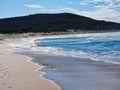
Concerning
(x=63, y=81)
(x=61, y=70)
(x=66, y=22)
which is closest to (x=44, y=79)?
(x=63, y=81)

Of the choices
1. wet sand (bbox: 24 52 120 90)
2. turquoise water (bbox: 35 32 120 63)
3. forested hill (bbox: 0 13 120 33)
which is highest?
wet sand (bbox: 24 52 120 90)

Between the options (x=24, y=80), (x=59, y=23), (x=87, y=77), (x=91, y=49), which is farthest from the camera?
(x=59, y=23)

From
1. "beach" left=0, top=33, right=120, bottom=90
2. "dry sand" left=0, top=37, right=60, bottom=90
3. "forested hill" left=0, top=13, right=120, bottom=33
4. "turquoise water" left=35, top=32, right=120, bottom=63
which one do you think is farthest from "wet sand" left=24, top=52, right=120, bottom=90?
"forested hill" left=0, top=13, right=120, bottom=33

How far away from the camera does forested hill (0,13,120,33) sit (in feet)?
431

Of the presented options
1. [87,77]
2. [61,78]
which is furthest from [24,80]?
[87,77]

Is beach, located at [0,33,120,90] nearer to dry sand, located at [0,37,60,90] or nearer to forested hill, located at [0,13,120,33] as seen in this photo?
dry sand, located at [0,37,60,90]

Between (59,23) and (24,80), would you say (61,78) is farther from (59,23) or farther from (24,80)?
(59,23)

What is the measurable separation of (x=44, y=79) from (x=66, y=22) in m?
127

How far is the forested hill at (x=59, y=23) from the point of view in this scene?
131250 mm

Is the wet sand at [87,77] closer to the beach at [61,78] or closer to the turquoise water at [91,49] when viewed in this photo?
the beach at [61,78]

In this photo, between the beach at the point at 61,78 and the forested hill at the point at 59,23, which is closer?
the beach at the point at 61,78

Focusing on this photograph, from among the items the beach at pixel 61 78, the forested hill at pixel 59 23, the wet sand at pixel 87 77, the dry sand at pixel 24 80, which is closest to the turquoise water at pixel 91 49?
the wet sand at pixel 87 77

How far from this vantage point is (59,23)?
135750 millimetres

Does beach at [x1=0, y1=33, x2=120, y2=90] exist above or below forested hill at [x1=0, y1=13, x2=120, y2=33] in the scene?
above
